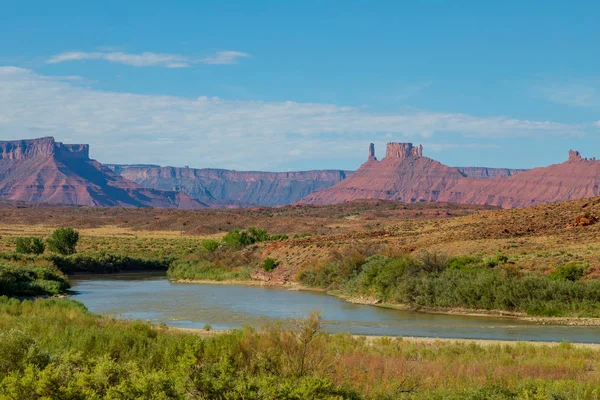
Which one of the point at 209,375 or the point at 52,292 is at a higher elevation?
the point at 209,375

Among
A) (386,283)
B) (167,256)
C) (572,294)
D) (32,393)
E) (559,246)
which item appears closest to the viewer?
(32,393)

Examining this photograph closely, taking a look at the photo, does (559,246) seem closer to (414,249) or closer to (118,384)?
(414,249)

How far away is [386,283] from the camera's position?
3753 centimetres

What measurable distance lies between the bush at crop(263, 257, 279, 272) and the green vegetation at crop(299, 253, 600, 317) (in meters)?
8.89

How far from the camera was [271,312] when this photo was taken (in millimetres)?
32094

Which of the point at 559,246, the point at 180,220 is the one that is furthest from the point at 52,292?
the point at 180,220

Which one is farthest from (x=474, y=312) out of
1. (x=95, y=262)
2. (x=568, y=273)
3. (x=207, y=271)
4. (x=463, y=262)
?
(x=95, y=262)

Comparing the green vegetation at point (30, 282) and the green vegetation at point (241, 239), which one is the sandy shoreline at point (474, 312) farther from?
the green vegetation at point (241, 239)

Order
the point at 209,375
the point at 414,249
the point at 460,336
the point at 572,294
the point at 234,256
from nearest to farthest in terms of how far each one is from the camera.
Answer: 1. the point at 209,375
2. the point at 460,336
3. the point at 572,294
4. the point at 414,249
5. the point at 234,256

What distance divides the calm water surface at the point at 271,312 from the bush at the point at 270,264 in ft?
13.4

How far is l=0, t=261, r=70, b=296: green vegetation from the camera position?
35.0 metres

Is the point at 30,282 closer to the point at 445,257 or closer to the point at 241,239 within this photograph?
the point at 445,257

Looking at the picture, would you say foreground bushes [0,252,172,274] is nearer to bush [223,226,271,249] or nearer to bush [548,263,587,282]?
bush [223,226,271,249]

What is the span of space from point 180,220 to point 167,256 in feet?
192
